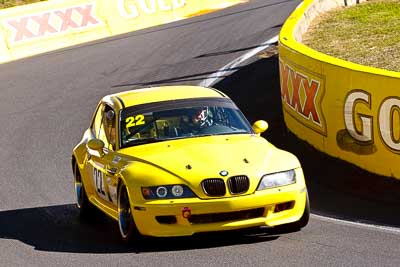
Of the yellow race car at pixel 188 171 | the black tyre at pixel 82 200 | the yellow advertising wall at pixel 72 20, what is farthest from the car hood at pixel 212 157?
the yellow advertising wall at pixel 72 20

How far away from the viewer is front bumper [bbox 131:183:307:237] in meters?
9.72

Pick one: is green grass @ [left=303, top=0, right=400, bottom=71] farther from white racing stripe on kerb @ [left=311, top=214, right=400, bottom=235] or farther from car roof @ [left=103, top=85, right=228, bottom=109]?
white racing stripe on kerb @ [left=311, top=214, right=400, bottom=235]

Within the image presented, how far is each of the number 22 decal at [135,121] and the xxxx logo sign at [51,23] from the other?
17.1 m

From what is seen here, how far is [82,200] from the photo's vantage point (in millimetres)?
12148

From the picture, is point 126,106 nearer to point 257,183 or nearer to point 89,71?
point 257,183

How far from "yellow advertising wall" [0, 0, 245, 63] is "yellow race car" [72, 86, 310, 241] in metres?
16.8

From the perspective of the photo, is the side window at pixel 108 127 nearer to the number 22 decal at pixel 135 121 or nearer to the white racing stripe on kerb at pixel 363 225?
the number 22 decal at pixel 135 121

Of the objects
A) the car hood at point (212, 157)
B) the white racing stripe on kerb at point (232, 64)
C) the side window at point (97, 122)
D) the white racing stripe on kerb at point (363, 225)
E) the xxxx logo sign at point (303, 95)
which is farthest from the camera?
the white racing stripe on kerb at point (232, 64)

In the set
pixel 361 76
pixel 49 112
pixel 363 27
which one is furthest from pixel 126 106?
pixel 363 27

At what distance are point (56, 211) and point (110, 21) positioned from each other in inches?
745

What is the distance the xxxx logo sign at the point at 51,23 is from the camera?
92.3ft

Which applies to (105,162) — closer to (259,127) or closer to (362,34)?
(259,127)

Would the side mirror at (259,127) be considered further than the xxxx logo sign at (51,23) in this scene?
No

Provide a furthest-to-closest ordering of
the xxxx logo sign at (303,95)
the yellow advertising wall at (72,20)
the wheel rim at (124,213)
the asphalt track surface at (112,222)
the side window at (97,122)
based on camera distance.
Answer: the yellow advertising wall at (72,20) → the xxxx logo sign at (303,95) → the side window at (97,122) → the wheel rim at (124,213) → the asphalt track surface at (112,222)
